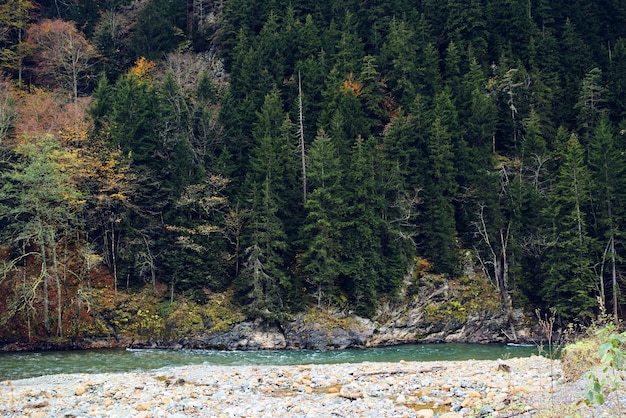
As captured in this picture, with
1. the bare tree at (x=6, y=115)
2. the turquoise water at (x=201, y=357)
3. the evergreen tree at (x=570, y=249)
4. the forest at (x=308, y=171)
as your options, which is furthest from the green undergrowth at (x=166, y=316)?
the evergreen tree at (x=570, y=249)

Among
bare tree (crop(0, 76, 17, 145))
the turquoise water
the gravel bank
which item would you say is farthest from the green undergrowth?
the gravel bank

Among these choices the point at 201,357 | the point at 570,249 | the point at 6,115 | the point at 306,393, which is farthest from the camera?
the point at 570,249

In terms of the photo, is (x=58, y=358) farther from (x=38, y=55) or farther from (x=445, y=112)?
(x=38, y=55)

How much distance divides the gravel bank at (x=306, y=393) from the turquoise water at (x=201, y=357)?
5910mm

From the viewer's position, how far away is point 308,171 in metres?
33.8

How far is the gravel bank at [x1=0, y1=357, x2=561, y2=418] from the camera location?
9.03 metres

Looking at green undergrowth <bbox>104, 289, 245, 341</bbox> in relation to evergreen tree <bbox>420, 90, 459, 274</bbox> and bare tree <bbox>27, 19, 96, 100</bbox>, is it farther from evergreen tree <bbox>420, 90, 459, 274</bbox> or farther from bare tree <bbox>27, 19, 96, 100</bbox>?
bare tree <bbox>27, 19, 96, 100</bbox>

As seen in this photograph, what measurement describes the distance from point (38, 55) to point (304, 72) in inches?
946

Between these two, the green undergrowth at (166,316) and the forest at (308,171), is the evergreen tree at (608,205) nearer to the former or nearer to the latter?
the forest at (308,171)

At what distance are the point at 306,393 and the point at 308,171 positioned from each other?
77.4 ft

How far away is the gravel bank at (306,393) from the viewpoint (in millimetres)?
9031

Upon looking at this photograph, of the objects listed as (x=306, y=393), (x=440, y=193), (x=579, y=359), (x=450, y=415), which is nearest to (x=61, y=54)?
(x=440, y=193)

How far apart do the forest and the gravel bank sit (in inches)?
605

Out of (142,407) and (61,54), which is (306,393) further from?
(61,54)
